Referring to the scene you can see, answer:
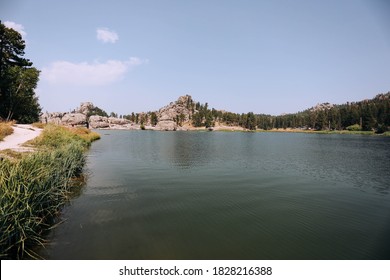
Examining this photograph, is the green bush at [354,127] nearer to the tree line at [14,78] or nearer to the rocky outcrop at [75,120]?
the tree line at [14,78]

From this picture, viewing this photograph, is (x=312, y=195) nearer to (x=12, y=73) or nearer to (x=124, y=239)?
(x=124, y=239)

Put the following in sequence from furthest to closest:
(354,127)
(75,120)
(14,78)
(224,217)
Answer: (75,120), (354,127), (14,78), (224,217)

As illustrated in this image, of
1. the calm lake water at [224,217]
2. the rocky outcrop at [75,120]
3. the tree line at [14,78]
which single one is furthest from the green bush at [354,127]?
the rocky outcrop at [75,120]

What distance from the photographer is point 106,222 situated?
11383mm

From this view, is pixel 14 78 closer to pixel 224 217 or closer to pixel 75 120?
pixel 224 217

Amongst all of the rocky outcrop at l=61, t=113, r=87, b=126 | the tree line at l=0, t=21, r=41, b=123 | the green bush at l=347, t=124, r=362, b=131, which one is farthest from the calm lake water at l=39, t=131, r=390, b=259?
the rocky outcrop at l=61, t=113, r=87, b=126

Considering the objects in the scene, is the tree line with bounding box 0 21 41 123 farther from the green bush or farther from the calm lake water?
the green bush

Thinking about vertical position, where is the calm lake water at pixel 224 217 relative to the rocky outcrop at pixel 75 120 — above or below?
below

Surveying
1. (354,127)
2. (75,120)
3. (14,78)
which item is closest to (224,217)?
(14,78)

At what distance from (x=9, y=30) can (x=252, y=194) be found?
198 ft

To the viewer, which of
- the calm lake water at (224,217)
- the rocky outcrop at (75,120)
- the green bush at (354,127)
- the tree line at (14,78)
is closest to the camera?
the calm lake water at (224,217)

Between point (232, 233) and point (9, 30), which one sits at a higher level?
point (9, 30)

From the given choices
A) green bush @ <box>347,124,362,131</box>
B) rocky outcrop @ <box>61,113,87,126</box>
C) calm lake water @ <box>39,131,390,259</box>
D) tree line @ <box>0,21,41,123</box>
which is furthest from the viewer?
rocky outcrop @ <box>61,113,87,126</box>

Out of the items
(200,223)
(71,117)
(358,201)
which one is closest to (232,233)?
(200,223)
